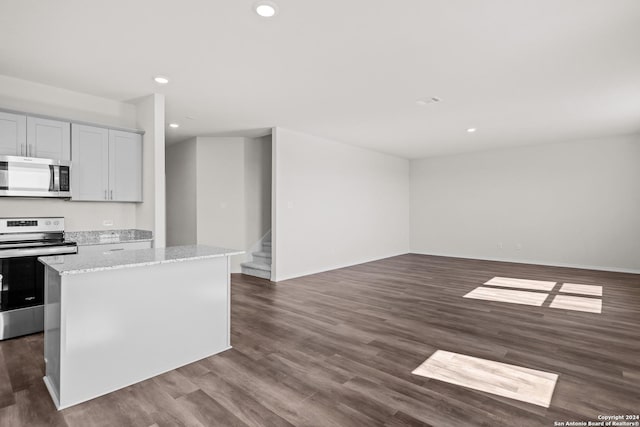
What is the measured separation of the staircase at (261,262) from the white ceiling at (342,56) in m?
2.59

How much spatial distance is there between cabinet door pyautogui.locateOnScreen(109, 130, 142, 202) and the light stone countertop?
1.44ft

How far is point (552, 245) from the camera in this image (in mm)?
7152

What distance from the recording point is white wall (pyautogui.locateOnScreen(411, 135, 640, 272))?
6.45 m

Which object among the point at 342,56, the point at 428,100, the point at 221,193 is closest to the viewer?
the point at 342,56

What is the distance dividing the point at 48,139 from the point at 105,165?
571 millimetres

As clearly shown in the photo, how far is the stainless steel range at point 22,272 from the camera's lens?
3.13 metres

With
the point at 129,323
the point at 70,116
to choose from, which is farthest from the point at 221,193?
the point at 129,323

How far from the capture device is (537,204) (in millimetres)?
7301

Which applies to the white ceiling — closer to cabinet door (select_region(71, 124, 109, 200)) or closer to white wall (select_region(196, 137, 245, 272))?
cabinet door (select_region(71, 124, 109, 200))

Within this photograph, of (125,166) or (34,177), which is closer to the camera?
(34,177)

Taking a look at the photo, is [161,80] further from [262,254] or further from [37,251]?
[262,254]

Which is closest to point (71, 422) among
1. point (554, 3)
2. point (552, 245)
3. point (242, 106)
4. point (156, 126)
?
point (156, 126)

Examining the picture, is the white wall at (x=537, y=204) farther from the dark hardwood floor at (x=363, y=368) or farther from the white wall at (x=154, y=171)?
the white wall at (x=154, y=171)

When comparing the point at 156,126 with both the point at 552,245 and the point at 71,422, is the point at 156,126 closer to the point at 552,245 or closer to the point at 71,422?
the point at 71,422
